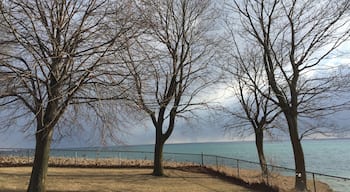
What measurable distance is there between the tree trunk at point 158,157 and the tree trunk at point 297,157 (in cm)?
787

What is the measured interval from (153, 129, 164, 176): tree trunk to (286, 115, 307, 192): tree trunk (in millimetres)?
7870

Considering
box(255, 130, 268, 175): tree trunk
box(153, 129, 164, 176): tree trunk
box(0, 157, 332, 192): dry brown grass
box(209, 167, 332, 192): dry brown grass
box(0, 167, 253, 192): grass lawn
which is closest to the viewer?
box(0, 167, 253, 192): grass lawn

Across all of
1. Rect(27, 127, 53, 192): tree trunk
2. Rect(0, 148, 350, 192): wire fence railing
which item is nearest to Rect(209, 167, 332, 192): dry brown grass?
Rect(0, 148, 350, 192): wire fence railing

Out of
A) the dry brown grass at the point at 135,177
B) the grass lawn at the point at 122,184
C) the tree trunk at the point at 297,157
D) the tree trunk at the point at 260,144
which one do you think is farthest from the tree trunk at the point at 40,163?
the tree trunk at the point at 260,144

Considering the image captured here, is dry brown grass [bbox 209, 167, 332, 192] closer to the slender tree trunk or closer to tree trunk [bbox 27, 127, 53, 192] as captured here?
the slender tree trunk

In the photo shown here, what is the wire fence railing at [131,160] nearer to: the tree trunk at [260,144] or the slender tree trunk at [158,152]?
the tree trunk at [260,144]

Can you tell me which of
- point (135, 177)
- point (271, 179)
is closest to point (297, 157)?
point (271, 179)

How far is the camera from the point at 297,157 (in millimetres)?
15234

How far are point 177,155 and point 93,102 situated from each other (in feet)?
53.1

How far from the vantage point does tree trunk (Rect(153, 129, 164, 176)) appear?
63.4ft

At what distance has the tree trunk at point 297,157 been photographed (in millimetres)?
14388

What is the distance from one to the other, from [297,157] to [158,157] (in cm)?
824

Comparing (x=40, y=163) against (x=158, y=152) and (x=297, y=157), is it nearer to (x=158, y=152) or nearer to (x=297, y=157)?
(x=158, y=152)

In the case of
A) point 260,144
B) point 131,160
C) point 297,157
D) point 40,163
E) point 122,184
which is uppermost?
point 260,144
